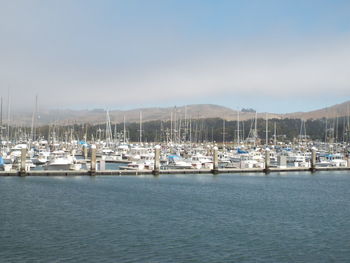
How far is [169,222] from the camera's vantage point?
30500 mm

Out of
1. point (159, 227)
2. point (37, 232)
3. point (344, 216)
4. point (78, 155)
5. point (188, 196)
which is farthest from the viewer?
point (78, 155)

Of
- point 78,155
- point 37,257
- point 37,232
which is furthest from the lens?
point 78,155

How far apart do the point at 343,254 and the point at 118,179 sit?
36.3 meters

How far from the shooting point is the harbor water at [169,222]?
23.3 meters

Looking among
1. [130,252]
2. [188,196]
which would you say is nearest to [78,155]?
[188,196]

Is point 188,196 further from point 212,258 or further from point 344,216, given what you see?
point 212,258

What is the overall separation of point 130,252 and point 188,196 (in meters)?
19.8

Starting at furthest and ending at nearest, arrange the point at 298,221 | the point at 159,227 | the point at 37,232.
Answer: the point at 298,221
the point at 159,227
the point at 37,232

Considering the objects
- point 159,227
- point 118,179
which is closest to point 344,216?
point 159,227

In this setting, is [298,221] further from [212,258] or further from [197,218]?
[212,258]

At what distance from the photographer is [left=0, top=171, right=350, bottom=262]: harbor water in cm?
2330

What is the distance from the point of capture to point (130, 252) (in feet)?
76.4

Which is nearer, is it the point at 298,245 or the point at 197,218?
the point at 298,245

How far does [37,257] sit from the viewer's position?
2206 cm
